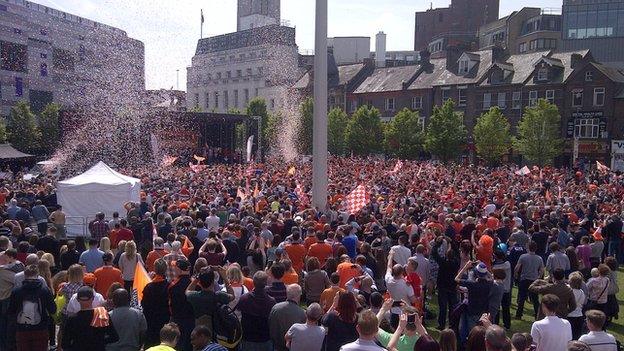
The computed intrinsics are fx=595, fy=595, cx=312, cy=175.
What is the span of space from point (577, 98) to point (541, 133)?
5.08 meters

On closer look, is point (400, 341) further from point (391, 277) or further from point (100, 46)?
point (100, 46)

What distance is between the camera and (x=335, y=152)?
197ft

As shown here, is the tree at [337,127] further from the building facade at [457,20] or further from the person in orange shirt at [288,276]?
the person in orange shirt at [288,276]

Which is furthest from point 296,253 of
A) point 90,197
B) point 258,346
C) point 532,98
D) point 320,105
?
point 532,98

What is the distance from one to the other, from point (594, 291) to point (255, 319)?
5.46 metres

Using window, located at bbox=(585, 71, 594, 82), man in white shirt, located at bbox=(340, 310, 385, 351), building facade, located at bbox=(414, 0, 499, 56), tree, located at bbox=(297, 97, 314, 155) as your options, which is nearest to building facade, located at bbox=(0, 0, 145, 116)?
tree, located at bbox=(297, 97, 314, 155)

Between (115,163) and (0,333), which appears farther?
(115,163)

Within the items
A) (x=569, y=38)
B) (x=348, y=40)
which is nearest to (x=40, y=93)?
(x=348, y=40)

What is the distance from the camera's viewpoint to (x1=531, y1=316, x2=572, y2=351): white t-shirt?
20.6ft

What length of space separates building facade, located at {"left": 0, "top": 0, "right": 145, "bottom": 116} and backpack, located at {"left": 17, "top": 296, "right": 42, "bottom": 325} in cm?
5191

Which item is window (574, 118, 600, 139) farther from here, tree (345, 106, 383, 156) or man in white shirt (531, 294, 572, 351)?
man in white shirt (531, 294, 572, 351)

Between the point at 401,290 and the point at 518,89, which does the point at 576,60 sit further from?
the point at 401,290

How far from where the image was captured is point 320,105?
17.0 metres

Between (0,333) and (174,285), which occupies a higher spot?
(174,285)
